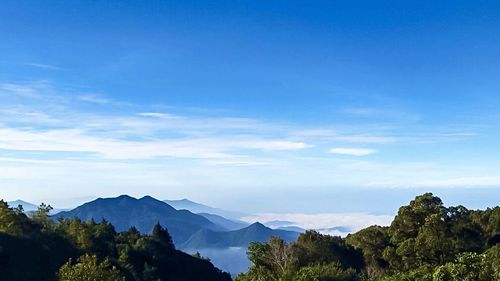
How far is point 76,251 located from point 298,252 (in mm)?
→ 42580

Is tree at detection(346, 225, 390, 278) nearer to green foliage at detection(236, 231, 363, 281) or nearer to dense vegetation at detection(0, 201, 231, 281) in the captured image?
green foliage at detection(236, 231, 363, 281)

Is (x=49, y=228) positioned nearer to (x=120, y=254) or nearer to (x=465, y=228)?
(x=120, y=254)

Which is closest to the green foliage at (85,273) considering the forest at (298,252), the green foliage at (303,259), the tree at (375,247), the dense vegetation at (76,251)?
the forest at (298,252)

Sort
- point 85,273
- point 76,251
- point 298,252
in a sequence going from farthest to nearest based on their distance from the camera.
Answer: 1. point 76,251
2. point 298,252
3. point 85,273

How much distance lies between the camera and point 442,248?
144 feet

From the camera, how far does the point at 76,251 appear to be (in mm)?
88188

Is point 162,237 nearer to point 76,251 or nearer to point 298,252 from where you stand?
point 76,251

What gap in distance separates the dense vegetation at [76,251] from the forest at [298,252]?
0.54ft

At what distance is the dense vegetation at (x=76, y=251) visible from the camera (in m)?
77.5

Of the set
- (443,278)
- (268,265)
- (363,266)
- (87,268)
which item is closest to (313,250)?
(363,266)

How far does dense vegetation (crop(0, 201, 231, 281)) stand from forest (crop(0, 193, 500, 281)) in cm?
16

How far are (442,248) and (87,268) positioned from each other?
91.3ft

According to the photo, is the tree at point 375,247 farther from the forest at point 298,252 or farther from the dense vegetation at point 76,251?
the dense vegetation at point 76,251

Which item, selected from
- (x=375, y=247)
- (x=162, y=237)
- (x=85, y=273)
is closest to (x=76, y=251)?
(x=162, y=237)
